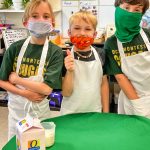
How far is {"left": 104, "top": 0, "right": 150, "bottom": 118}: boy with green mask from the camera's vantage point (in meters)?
1.79

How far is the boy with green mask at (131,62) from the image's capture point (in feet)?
5.88

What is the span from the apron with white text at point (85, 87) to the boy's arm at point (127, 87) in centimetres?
16

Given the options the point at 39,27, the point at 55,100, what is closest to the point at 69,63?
the point at 39,27

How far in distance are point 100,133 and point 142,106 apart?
0.51m

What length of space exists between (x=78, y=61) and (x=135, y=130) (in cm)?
57

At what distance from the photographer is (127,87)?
5.93 ft

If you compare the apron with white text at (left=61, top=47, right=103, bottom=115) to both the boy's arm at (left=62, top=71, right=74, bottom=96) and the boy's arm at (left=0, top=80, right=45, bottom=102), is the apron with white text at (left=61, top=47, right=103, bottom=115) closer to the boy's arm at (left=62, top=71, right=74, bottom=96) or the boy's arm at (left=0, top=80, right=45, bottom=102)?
the boy's arm at (left=62, top=71, right=74, bottom=96)

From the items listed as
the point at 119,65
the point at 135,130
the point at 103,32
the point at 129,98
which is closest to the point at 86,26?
the point at 119,65

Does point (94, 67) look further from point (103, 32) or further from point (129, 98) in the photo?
point (103, 32)

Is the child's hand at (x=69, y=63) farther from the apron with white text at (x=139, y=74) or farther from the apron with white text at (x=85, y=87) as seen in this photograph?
the apron with white text at (x=139, y=74)

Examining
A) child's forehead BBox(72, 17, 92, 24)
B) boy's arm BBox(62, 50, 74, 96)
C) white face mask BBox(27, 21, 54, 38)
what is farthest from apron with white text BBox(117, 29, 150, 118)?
white face mask BBox(27, 21, 54, 38)

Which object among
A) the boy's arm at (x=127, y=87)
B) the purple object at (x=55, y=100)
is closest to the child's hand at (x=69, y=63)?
the boy's arm at (x=127, y=87)

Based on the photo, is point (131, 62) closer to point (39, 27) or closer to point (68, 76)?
point (68, 76)

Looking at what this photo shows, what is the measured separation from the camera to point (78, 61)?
175cm
